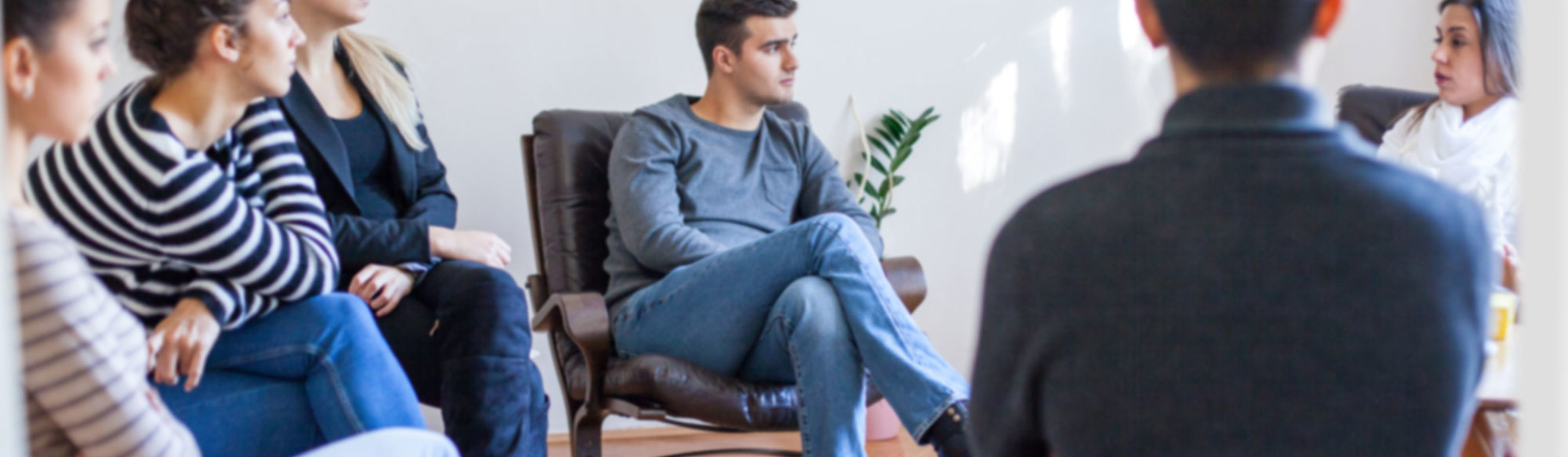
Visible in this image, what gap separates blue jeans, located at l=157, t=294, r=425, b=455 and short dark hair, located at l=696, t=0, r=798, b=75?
49.6 inches

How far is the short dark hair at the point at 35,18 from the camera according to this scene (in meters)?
0.75

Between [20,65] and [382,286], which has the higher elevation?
[20,65]

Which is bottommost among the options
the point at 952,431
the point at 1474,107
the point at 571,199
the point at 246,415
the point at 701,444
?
the point at 701,444

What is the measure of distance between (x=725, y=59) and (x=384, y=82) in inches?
27.7

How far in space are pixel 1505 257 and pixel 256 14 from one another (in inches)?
63.1

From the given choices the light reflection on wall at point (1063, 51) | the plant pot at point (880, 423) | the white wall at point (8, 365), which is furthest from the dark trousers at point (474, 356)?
the light reflection on wall at point (1063, 51)

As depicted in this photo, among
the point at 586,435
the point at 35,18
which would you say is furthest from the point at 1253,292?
the point at 586,435

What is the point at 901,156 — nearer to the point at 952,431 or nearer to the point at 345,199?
the point at 952,431

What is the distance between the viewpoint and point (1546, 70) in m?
0.67

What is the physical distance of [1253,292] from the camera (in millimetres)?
659

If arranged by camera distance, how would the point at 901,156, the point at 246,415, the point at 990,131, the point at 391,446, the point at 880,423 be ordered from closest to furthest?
the point at 391,446 < the point at 246,415 < the point at 880,423 < the point at 901,156 < the point at 990,131

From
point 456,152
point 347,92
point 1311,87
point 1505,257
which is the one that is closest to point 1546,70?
point 1311,87

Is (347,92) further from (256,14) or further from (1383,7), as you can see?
(1383,7)

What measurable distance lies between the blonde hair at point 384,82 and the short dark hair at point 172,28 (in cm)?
81
